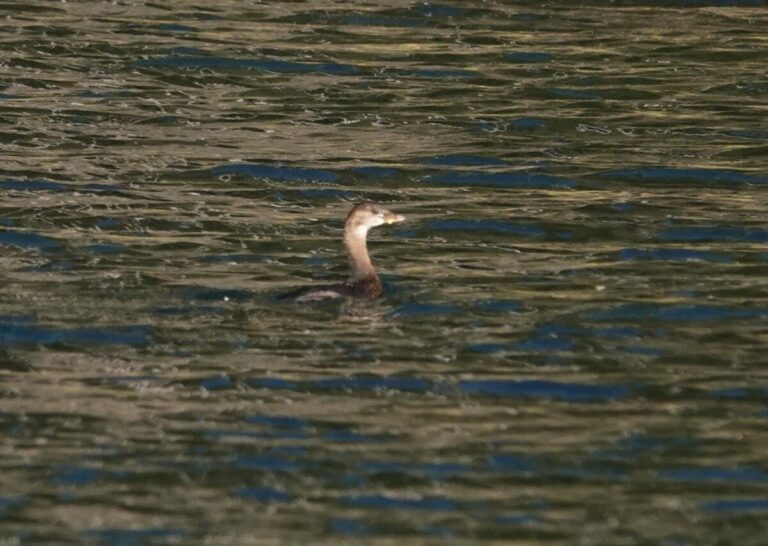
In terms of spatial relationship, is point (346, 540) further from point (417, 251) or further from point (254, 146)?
point (254, 146)

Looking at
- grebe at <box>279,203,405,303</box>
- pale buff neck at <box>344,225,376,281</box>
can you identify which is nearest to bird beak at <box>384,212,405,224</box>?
grebe at <box>279,203,405,303</box>

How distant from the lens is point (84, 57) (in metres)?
23.2

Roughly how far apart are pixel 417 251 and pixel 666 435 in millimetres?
5228

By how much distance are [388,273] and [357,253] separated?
54cm

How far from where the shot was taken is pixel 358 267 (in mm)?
14820

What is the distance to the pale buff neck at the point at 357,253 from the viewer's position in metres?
14.7


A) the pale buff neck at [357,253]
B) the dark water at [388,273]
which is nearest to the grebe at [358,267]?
the pale buff neck at [357,253]

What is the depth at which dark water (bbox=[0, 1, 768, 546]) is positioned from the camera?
10289mm

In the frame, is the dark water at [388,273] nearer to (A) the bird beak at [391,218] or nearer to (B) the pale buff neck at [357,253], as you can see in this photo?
(B) the pale buff neck at [357,253]

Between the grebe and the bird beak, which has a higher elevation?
the bird beak

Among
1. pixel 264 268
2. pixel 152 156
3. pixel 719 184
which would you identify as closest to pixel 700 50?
Result: pixel 719 184

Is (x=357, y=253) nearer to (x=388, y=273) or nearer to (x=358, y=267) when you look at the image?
(x=358, y=267)

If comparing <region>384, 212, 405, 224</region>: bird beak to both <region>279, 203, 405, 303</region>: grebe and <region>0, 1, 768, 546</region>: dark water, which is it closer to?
<region>279, 203, 405, 303</region>: grebe

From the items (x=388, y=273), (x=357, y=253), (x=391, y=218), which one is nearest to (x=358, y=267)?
(x=357, y=253)
